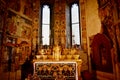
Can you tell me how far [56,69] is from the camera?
7848mm

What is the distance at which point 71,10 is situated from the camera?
1084 centimetres

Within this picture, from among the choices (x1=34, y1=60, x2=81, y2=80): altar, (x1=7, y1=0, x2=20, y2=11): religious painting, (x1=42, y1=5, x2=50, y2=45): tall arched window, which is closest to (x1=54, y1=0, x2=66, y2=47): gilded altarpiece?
(x1=42, y1=5, x2=50, y2=45): tall arched window

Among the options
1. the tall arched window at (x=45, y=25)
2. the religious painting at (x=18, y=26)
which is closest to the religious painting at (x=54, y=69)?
the religious painting at (x=18, y=26)

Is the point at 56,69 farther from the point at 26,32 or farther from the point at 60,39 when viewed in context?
the point at 26,32

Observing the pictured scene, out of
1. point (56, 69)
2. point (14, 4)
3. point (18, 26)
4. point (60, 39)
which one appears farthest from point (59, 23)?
point (56, 69)

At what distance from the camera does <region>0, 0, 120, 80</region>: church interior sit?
736 cm

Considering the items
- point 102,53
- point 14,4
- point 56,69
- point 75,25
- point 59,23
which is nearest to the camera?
point 102,53

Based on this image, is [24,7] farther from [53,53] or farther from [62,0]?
[53,53]

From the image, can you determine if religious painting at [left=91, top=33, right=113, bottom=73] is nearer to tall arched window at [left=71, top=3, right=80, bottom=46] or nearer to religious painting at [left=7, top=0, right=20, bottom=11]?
tall arched window at [left=71, top=3, right=80, bottom=46]

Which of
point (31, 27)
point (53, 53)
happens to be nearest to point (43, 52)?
point (53, 53)

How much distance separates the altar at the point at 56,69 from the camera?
25.2ft

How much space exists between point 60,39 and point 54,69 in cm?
263

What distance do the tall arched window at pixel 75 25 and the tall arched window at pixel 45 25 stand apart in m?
1.67

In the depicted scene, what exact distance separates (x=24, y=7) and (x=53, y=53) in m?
3.46
